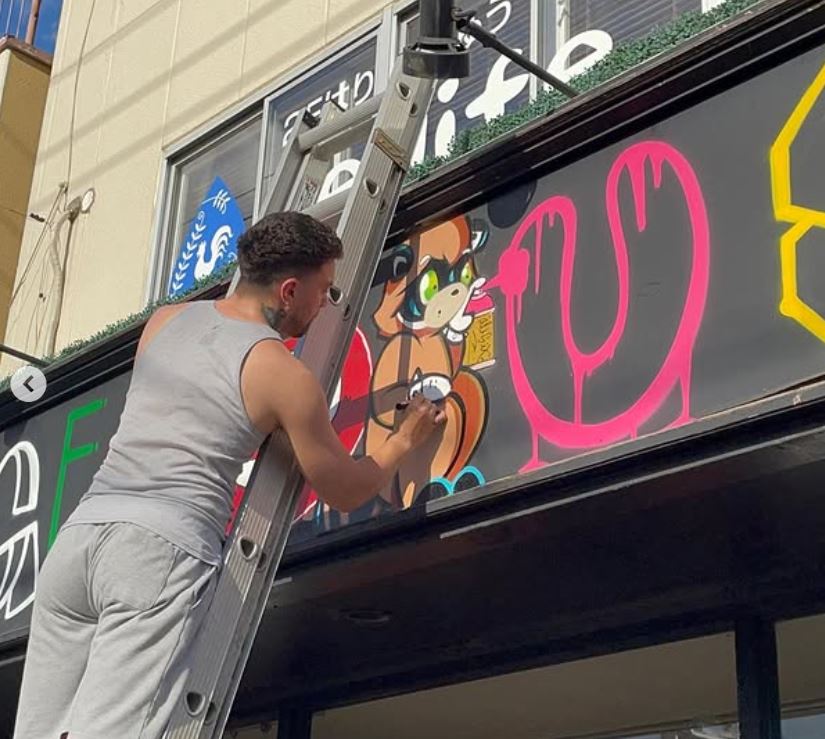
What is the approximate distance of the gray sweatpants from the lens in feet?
9.30

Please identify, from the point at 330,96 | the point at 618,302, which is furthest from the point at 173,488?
the point at 330,96

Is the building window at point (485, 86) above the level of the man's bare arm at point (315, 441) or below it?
above

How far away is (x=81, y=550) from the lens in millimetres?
3051

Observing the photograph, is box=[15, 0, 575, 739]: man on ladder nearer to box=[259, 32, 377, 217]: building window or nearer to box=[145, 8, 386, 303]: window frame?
box=[259, 32, 377, 217]: building window

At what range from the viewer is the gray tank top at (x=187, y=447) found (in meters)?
3.06

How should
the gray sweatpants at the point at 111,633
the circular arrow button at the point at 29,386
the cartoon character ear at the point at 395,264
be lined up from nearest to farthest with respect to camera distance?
the gray sweatpants at the point at 111,633
the cartoon character ear at the point at 395,264
the circular arrow button at the point at 29,386

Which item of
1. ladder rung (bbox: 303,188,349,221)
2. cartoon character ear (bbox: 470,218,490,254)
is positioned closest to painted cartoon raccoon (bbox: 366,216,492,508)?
cartoon character ear (bbox: 470,218,490,254)

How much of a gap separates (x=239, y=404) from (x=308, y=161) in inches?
58.9

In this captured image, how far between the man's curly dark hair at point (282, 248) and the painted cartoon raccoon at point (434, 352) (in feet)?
2.87

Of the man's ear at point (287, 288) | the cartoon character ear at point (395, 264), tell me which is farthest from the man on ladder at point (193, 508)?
the cartoon character ear at point (395, 264)

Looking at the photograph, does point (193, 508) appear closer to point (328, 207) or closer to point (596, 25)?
point (328, 207)

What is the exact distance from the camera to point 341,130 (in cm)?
440

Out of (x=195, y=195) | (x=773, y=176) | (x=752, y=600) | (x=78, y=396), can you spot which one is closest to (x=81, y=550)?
(x=773, y=176)

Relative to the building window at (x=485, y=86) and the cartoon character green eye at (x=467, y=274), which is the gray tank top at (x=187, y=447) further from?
the building window at (x=485, y=86)
